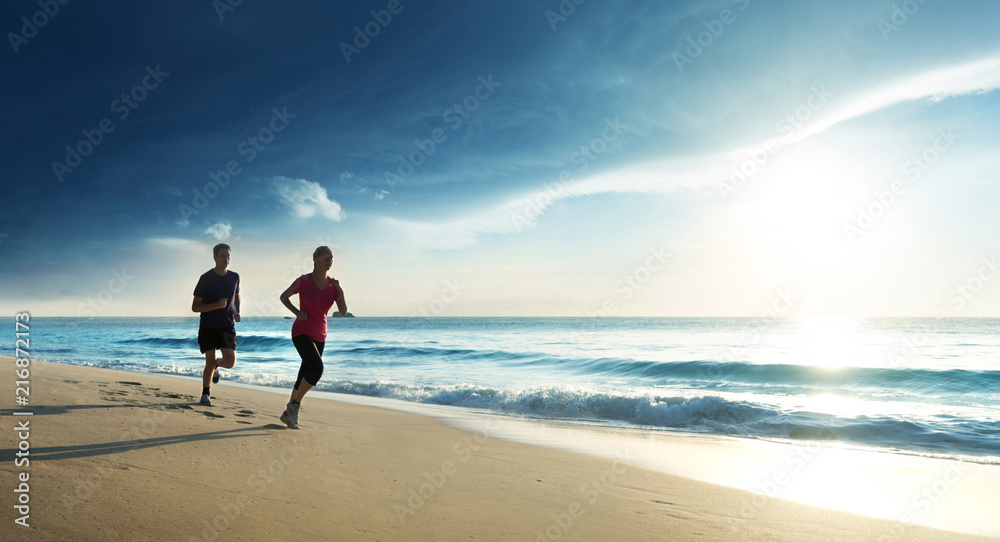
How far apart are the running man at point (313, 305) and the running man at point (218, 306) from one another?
47.7 inches

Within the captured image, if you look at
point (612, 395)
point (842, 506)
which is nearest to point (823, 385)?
point (612, 395)

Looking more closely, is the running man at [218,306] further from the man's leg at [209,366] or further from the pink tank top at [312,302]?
the pink tank top at [312,302]

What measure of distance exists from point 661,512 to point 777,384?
15420 millimetres

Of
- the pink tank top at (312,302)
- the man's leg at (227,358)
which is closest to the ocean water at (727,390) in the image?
the man's leg at (227,358)

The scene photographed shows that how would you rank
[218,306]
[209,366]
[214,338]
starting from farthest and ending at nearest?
[209,366]
[214,338]
[218,306]

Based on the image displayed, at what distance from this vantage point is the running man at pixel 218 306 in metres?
6.09

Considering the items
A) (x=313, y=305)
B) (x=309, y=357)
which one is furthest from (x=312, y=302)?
(x=309, y=357)

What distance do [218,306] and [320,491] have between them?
349 centimetres

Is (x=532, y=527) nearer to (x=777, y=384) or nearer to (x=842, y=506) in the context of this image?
(x=842, y=506)

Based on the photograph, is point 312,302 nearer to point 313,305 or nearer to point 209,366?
point 313,305

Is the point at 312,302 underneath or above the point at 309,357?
above

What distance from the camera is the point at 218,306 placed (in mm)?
6004

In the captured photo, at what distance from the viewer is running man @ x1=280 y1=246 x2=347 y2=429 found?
5.35 metres

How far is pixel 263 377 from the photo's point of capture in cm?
1556
